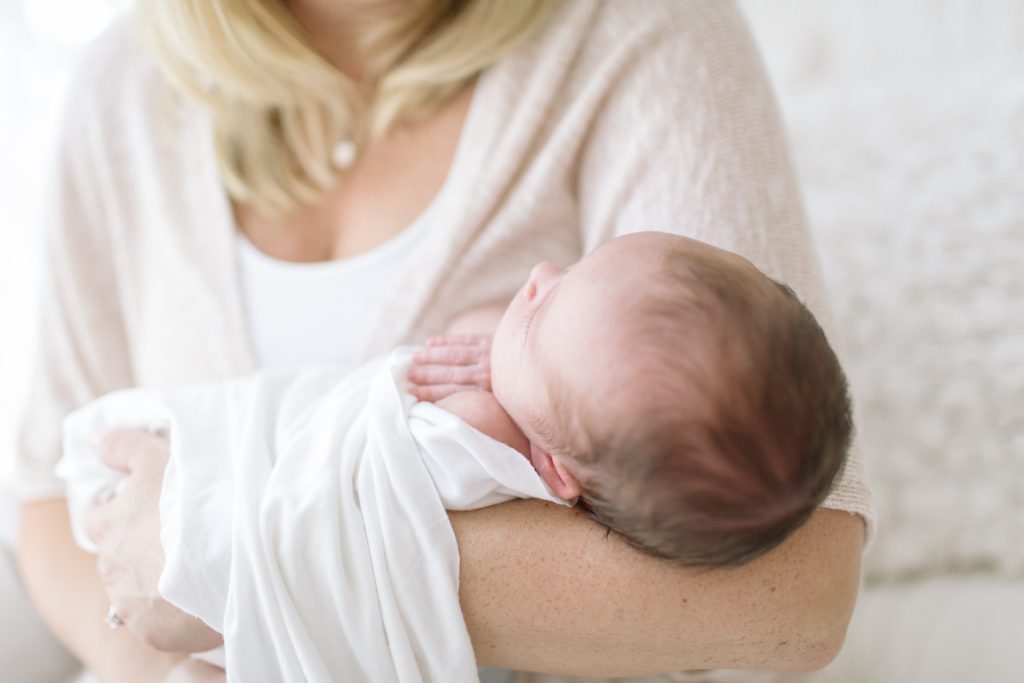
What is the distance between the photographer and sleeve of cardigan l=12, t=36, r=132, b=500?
132 cm

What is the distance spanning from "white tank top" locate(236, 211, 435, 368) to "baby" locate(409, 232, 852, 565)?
1.34 feet

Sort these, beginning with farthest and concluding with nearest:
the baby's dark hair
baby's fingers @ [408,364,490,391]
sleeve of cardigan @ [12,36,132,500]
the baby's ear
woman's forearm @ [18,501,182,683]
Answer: sleeve of cardigan @ [12,36,132,500]
woman's forearm @ [18,501,182,683]
baby's fingers @ [408,364,490,391]
the baby's ear
the baby's dark hair

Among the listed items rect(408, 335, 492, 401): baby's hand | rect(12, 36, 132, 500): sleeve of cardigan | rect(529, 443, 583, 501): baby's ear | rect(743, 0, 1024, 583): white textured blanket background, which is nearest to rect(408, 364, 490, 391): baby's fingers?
rect(408, 335, 492, 401): baby's hand

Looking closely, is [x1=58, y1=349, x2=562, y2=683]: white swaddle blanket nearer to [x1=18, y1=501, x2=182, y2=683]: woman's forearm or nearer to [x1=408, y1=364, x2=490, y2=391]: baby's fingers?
[x1=408, y1=364, x2=490, y2=391]: baby's fingers

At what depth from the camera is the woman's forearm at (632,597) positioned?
0.82m

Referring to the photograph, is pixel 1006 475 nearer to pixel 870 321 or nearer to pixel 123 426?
pixel 870 321

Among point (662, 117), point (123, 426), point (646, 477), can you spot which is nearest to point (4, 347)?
point (123, 426)

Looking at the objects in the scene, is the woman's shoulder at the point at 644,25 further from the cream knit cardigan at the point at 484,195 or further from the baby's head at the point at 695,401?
the baby's head at the point at 695,401

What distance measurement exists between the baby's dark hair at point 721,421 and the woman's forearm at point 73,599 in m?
0.65

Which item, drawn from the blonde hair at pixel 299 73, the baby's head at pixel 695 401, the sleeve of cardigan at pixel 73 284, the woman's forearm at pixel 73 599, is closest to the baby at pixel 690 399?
the baby's head at pixel 695 401

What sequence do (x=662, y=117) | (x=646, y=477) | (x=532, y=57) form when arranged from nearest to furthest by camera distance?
(x=646, y=477)
(x=662, y=117)
(x=532, y=57)

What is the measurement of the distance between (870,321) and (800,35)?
939mm

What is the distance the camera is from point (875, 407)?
1352 mm

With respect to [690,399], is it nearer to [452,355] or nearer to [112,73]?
[452,355]
